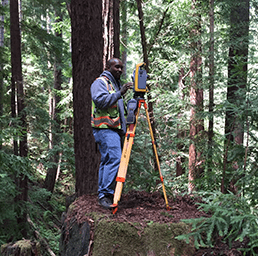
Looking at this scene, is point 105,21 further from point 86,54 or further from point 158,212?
point 158,212

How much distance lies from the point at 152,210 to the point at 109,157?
0.98 metres

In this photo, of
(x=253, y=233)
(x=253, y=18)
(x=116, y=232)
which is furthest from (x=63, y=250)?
(x=253, y=18)

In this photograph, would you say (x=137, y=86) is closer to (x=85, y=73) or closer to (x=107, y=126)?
(x=107, y=126)

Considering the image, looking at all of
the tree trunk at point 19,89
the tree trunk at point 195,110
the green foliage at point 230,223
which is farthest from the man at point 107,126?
the tree trunk at point 19,89

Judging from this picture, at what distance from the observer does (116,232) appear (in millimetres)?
3605

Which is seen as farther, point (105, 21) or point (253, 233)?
point (105, 21)

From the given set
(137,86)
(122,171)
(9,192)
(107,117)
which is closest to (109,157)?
(122,171)

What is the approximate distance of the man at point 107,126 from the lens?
13.6 ft

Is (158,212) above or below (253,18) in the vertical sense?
below

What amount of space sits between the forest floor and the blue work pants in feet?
1.06

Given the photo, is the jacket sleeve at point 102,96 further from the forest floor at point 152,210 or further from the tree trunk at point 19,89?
the tree trunk at point 19,89

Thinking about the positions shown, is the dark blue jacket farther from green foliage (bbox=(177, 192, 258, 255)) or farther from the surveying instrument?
green foliage (bbox=(177, 192, 258, 255))

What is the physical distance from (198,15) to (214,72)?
2.67 meters

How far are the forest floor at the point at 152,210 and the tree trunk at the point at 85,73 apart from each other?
527 mm
